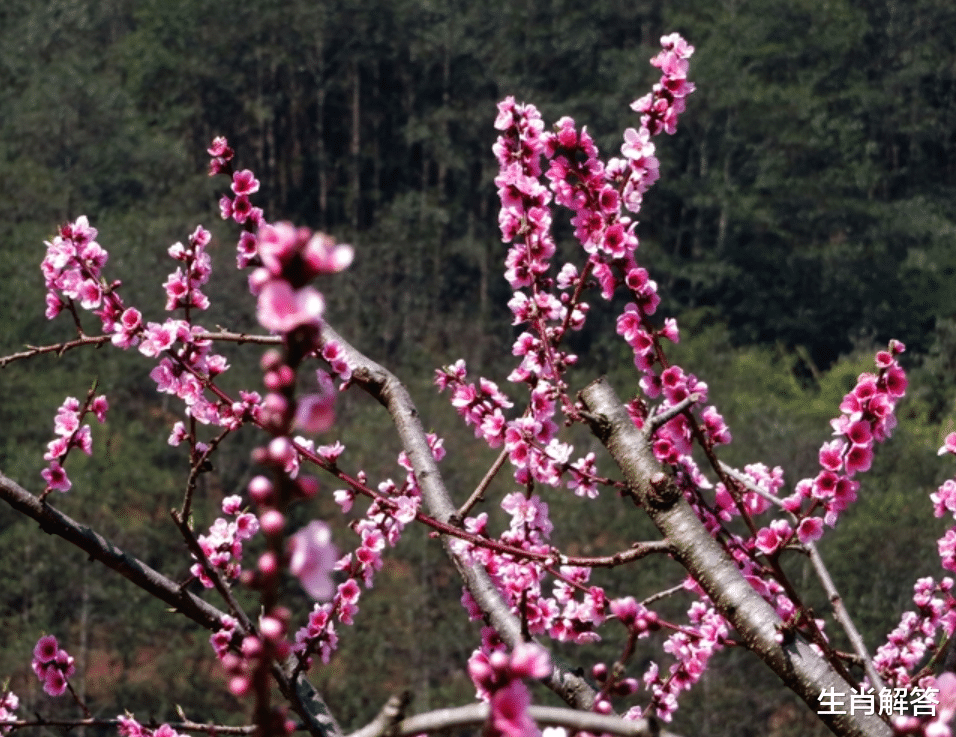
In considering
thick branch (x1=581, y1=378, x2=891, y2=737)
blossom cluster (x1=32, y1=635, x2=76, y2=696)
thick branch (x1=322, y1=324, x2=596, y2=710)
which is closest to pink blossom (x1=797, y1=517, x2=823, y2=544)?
thick branch (x1=581, y1=378, x2=891, y2=737)

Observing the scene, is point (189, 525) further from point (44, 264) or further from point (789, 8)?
point (789, 8)

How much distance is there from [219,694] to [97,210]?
63.1 feet

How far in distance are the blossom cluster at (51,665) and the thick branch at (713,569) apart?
1.35m

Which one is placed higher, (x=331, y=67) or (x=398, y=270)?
(x=331, y=67)

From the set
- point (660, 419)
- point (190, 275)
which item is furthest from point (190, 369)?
point (660, 419)

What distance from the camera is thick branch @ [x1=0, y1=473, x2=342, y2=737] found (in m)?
1.82

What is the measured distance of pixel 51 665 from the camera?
259cm

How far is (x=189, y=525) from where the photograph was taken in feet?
6.40

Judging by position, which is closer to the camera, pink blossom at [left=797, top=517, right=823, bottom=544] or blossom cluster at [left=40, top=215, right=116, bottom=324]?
pink blossom at [left=797, top=517, right=823, bottom=544]

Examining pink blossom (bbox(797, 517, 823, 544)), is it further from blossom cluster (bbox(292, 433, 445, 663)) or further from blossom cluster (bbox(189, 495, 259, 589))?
blossom cluster (bbox(189, 495, 259, 589))

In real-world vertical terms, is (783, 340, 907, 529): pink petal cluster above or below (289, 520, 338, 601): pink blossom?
above

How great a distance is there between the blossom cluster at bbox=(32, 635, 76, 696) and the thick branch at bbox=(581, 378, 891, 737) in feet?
4.42

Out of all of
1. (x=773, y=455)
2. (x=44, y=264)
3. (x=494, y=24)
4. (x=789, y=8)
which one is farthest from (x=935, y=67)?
(x=44, y=264)

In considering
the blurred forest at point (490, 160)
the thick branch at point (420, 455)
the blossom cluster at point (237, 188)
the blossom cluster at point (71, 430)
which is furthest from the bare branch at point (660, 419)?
the blurred forest at point (490, 160)
